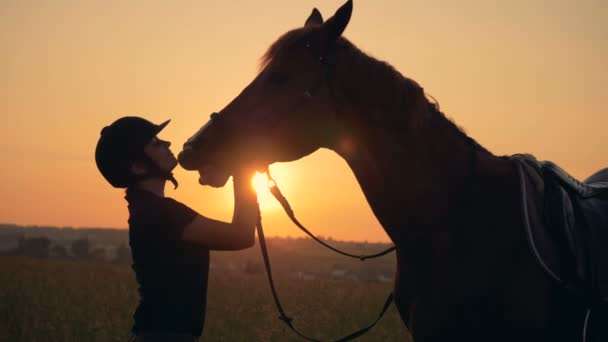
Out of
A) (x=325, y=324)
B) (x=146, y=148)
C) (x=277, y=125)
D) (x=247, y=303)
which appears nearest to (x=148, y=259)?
(x=146, y=148)

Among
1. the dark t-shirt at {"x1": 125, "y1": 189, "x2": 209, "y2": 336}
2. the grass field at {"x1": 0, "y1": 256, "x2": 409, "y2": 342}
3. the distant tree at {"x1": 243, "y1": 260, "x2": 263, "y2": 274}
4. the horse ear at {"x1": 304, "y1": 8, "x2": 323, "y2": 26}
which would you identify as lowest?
the distant tree at {"x1": 243, "y1": 260, "x2": 263, "y2": 274}

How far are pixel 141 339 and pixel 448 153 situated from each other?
7.13ft

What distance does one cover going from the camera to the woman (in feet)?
13.2

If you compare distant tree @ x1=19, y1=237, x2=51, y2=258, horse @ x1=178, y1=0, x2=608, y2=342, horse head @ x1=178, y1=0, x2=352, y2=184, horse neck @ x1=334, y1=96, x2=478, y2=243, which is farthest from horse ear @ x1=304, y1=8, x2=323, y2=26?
distant tree @ x1=19, y1=237, x2=51, y2=258

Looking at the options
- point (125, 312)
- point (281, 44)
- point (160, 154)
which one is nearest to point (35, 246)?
point (125, 312)

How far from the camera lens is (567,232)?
11.2ft

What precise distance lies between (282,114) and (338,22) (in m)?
0.59

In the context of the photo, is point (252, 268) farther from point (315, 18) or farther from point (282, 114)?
point (282, 114)

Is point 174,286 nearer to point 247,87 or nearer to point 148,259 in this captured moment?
point 148,259

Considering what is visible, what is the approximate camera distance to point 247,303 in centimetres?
1402

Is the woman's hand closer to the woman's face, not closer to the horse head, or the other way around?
the horse head

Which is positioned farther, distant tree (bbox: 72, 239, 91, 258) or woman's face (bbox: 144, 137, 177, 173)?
distant tree (bbox: 72, 239, 91, 258)

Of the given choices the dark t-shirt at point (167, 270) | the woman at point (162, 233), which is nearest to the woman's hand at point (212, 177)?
the woman at point (162, 233)

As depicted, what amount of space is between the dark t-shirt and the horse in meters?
0.53
